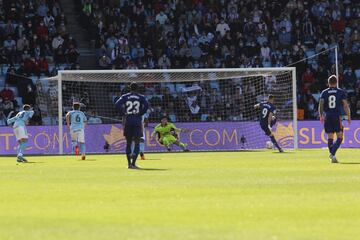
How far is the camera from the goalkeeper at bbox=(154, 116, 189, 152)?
35.9 m

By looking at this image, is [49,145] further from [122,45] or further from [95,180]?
[95,180]

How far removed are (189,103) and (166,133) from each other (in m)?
4.06

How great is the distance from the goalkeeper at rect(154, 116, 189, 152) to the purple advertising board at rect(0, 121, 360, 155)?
3.92 feet

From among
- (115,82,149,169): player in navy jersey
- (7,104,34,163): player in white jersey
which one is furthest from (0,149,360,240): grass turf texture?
(7,104,34,163): player in white jersey

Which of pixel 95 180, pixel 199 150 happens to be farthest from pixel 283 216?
pixel 199 150

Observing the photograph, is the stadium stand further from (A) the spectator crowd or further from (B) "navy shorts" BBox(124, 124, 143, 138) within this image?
(B) "navy shorts" BBox(124, 124, 143, 138)

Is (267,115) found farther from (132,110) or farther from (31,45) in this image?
A: (132,110)

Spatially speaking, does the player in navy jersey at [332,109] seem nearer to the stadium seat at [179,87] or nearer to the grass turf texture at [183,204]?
the grass turf texture at [183,204]

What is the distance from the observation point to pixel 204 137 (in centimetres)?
3781

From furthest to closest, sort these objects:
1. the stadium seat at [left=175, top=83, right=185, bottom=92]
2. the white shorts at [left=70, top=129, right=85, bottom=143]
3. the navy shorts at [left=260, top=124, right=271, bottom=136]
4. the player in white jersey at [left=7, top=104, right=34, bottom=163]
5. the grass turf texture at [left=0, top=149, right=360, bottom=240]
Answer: the stadium seat at [left=175, top=83, right=185, bottom=92]
the navy shorts at [left=260, top=124, right=271, bottom=136]
the white shorts at [left=70, top=129, right=85, bottom=143]
the player in white jersey at [left=7, top=104, right=34, bottom=163]
the grass turf texture at [left=0, top=149, right=360, bottom=240]

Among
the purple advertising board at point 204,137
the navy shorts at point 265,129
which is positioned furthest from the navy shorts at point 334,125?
the purple advertising board at point 204,137

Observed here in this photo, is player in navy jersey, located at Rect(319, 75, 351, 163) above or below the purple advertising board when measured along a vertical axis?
above

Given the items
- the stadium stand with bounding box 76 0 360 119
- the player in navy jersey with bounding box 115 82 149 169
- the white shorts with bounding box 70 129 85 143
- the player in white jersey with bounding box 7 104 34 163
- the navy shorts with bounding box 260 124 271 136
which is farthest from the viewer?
the stadium stand with bounding box 76 0 360 119

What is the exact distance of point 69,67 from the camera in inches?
1631
